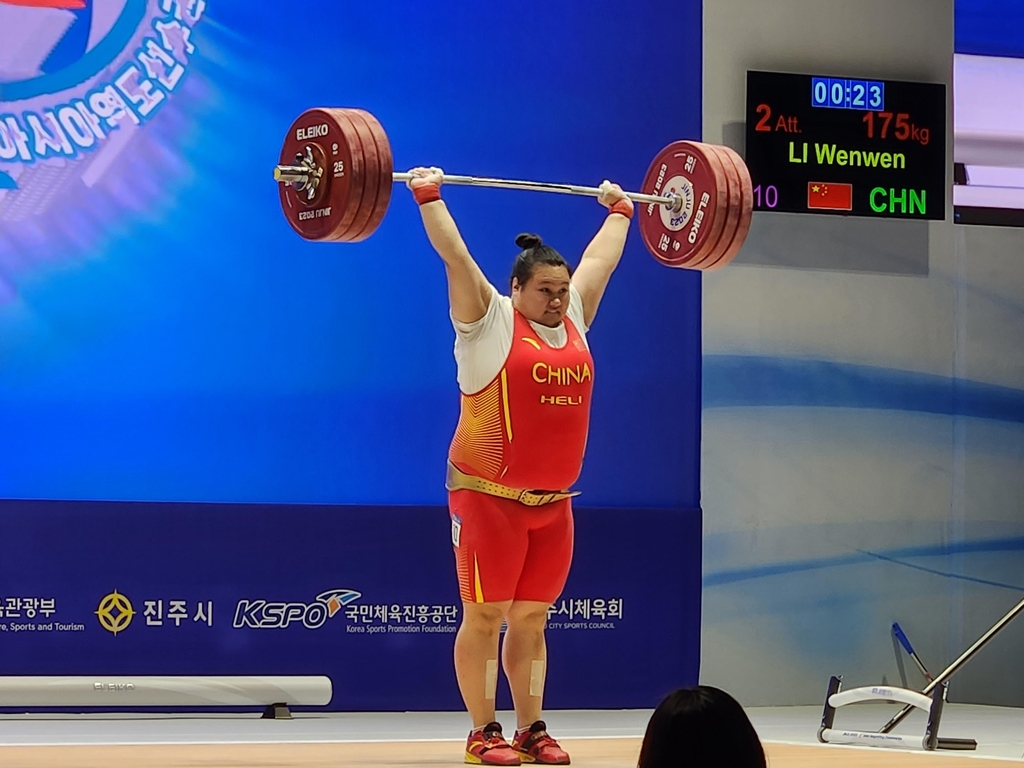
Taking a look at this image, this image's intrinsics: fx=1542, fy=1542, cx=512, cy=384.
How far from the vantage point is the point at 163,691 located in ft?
18.5

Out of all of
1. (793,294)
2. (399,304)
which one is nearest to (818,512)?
(793,294)

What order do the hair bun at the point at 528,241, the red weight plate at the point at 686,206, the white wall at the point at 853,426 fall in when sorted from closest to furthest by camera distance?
the hair bun at the point at 528,241 → the red weight plate at the point at 686,206 → the white wall at the point at 853,426

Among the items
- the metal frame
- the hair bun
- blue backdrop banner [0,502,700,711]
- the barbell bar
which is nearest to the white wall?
blue backdrop banner [0,502,700,711]

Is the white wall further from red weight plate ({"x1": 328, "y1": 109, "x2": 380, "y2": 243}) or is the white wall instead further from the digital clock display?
red weight plate ({"x1": 328, "y1": 109, "x2": 380, "y2": 243})

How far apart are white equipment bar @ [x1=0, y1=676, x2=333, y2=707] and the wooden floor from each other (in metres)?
1.11

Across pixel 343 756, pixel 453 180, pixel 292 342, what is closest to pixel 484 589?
pixel 343 756

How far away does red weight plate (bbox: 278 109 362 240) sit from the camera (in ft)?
14.0

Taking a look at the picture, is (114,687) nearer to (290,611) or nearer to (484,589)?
(290,611)

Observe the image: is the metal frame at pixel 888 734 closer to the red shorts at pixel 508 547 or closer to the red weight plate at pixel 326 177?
the red shorts at pixel 508 547

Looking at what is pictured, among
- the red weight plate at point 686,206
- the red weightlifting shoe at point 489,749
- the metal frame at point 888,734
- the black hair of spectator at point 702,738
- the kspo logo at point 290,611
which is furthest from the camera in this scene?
the kspo logo at point 290,611

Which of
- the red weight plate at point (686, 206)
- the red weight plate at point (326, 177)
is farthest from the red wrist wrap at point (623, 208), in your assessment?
the red weight plate at point (326, 177)

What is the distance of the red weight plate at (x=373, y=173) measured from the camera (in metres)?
4.28

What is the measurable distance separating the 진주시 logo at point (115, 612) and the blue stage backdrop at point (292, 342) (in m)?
0.03

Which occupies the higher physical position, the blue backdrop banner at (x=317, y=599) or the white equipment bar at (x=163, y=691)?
the blue backdrop banner at (x=317, y=599)
